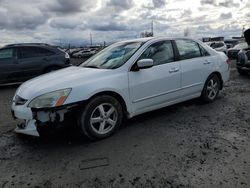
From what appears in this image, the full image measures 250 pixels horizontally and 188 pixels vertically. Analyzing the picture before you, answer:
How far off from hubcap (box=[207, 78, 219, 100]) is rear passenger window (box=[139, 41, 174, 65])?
1376mm

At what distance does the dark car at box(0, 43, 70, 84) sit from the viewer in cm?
949

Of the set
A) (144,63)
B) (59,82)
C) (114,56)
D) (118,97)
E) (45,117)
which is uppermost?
(114,56)

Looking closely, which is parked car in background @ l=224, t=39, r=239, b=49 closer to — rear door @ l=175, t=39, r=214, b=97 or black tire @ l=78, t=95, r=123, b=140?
rear door @ l=175, t=39, r=214, b=97

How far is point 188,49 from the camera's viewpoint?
545cm

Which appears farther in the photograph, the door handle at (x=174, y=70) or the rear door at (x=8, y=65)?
the rear door at (x=8, y=65)

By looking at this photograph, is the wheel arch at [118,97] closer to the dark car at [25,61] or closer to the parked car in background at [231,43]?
the dark car at [25,61]

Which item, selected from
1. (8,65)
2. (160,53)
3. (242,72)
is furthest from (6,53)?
(242,72)

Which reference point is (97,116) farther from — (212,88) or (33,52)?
(33,52)

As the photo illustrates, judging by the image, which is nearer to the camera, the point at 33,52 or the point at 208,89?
the point at 208,89

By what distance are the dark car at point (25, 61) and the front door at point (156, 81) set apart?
5996mm

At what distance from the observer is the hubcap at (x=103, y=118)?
398 centimetres

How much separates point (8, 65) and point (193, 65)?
6884 millimetres

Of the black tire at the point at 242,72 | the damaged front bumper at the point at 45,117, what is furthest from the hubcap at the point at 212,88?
the black tire at the point at 242,72

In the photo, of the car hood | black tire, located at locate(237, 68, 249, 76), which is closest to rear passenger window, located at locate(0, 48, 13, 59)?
the car hood
